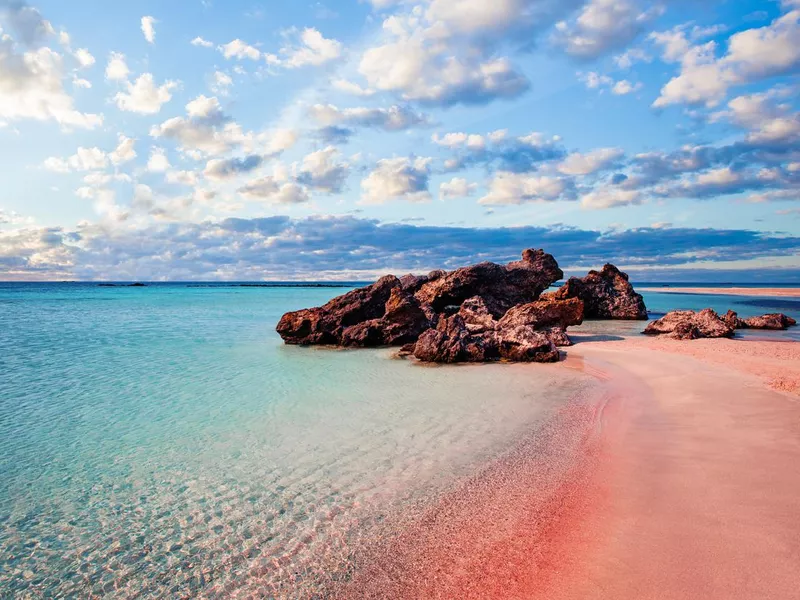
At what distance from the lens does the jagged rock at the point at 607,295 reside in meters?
28.4

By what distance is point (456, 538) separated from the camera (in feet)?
13.8

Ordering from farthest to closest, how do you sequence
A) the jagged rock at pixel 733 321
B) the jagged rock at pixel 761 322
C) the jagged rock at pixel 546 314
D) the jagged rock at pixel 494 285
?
the jagged rock at pixel 761 322
the jagged rock at pixel 494 285
the jagged rock at pixel 733 321
the jagged rock at pixel 546 314

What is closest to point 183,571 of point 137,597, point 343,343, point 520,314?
point 137,597

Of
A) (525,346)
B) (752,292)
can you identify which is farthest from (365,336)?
(752,292)

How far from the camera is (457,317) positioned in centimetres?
1488

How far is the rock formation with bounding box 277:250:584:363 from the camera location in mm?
13898

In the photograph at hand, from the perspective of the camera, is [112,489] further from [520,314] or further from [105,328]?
[105,328]

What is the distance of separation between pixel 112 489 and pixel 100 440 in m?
2.02

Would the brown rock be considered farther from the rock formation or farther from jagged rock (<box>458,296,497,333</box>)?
jagged rock (<box>458,296,497,333</box>)

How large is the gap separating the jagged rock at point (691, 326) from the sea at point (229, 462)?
900 centimetres

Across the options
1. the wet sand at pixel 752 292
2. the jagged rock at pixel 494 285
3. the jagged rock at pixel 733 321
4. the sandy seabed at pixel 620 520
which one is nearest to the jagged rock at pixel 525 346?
the sandy seabed at pixel 620 520

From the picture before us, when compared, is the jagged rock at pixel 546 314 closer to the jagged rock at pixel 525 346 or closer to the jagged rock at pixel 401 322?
the jagged rock at pixel 525 346

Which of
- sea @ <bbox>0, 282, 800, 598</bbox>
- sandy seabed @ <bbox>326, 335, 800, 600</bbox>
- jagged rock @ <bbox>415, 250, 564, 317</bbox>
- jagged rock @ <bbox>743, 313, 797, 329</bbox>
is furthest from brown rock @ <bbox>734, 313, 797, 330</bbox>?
sandy seabed @ <bbox>326, 335, 800, 600</bbox>

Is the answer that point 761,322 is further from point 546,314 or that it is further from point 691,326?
point 546,314
